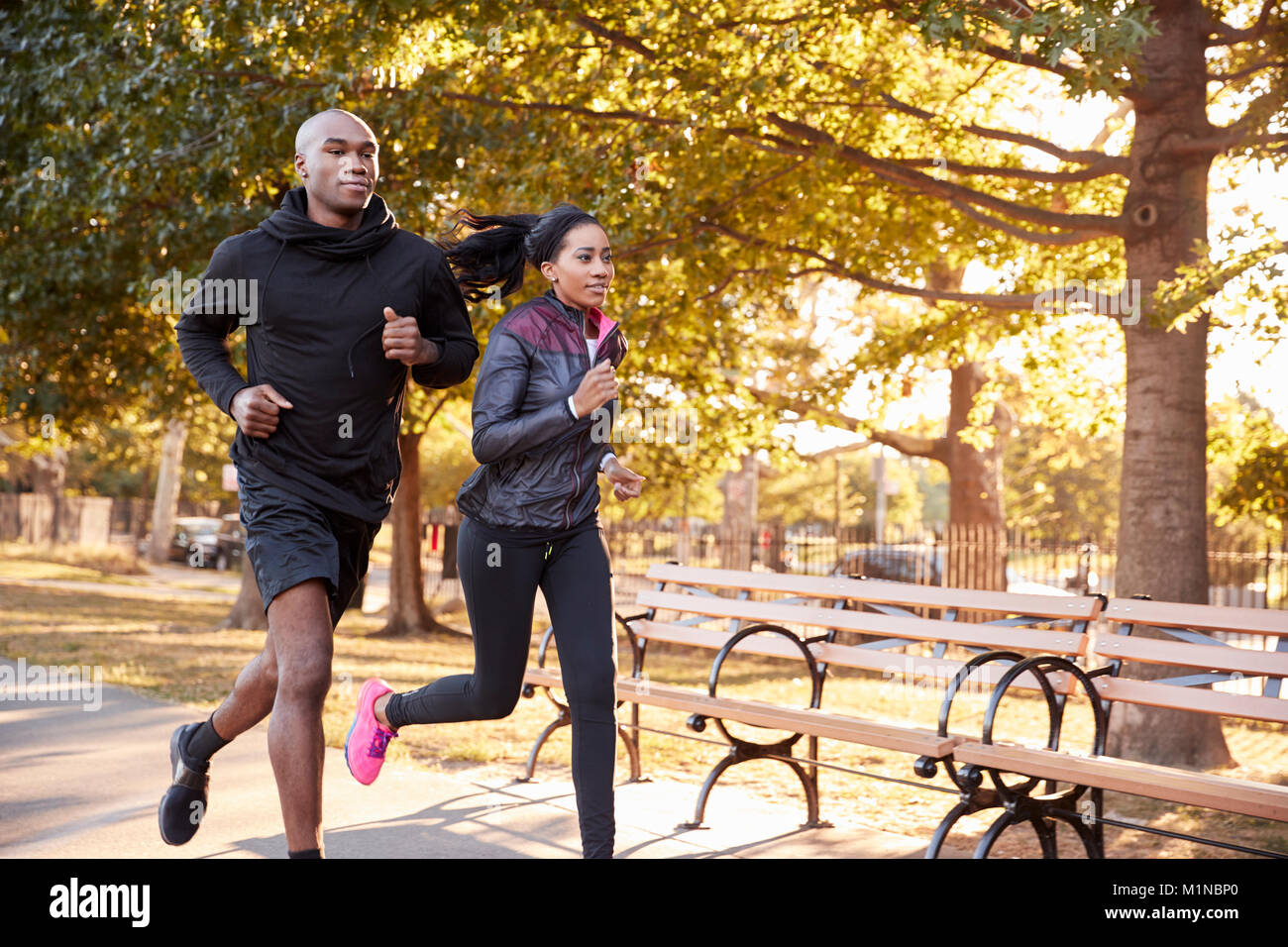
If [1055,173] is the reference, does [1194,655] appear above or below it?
below

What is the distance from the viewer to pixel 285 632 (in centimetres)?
352

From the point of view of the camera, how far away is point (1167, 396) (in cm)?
847

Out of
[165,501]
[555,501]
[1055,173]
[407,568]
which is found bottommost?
[407,568]

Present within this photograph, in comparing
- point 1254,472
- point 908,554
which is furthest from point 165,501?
point 1254,472

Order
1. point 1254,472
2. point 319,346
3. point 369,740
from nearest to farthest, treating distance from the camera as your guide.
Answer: point 319,346 < point 369,740 < point 1254,472

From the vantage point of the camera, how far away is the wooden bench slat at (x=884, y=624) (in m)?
5.24

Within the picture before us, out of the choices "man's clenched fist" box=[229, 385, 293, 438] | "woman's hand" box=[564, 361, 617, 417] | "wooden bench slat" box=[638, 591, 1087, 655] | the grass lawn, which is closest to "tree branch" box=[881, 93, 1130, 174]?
the grass lawn

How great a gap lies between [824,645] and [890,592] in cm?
40

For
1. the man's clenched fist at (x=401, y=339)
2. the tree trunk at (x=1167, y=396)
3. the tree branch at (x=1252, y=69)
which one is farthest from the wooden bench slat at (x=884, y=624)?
the tree branch at (x=1252, y=69)

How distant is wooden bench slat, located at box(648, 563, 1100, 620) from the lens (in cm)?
529

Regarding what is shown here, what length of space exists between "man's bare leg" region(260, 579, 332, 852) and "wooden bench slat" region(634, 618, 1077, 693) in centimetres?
271
